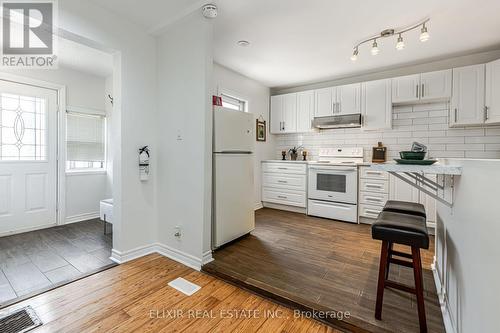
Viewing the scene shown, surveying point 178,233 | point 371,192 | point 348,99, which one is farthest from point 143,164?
point 348,99

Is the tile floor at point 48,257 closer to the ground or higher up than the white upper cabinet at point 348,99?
closer to the ground

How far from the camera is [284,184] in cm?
447

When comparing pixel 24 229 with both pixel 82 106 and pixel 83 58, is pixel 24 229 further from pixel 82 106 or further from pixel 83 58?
pixel 83 58

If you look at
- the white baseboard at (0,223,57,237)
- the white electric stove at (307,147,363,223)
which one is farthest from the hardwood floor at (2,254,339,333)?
the white electric stove at (307,147,363,223)

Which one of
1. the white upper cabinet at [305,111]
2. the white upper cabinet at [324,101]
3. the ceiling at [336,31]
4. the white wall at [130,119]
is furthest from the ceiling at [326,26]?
the white upper cabinet at [305,111]

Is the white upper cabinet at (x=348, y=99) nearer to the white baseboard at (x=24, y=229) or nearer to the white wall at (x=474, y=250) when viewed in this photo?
the white wall at (x=474, y=250)

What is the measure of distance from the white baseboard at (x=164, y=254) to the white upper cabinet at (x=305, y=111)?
3083mm

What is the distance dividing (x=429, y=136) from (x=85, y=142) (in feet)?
19.0

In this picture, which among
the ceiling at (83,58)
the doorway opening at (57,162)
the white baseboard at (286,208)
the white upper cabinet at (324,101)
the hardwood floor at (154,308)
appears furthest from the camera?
the white baseboard at (286,208)

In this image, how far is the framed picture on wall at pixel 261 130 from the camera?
4.61 m

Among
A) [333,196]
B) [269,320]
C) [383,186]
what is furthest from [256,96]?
[269,320]

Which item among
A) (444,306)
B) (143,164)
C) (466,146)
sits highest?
(466,146)

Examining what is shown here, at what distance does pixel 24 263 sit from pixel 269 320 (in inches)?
A: 102

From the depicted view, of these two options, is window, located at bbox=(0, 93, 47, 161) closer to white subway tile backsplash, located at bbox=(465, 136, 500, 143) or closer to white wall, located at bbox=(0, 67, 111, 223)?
white wall, located at bbox=(0, 67, 111, 223)
